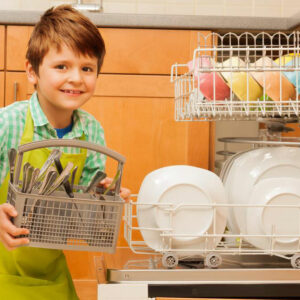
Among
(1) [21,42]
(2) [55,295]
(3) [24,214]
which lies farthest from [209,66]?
(1) [21,42]

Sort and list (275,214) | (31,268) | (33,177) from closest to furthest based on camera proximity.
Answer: (33,177), (275,214), (31,268)

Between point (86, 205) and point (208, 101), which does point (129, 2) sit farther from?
point (86, 205)

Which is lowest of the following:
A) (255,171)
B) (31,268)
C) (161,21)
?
(31,268)

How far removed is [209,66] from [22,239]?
1.48 ft

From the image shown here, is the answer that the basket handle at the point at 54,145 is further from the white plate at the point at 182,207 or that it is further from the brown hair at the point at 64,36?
the brown hair at the point at 64,36

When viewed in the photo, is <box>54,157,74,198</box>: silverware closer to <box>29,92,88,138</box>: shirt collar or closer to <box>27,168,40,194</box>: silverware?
<box>27,168,40,194</box>: silverware

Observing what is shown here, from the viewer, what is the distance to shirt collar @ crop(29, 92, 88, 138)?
123cm

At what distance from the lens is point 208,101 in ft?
3.52

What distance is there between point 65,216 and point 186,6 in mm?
1838

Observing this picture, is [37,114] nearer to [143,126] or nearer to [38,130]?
[38,130]

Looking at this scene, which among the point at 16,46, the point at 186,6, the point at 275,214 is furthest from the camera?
the point at 186,6

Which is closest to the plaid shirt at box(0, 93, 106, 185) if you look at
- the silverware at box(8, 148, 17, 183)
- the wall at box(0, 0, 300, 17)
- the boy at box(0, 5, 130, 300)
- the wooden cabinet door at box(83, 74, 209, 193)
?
the boy at box(0, 5, 130, 300)

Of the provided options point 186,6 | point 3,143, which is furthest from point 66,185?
point 186,6

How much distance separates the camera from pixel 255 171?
1110 mm
